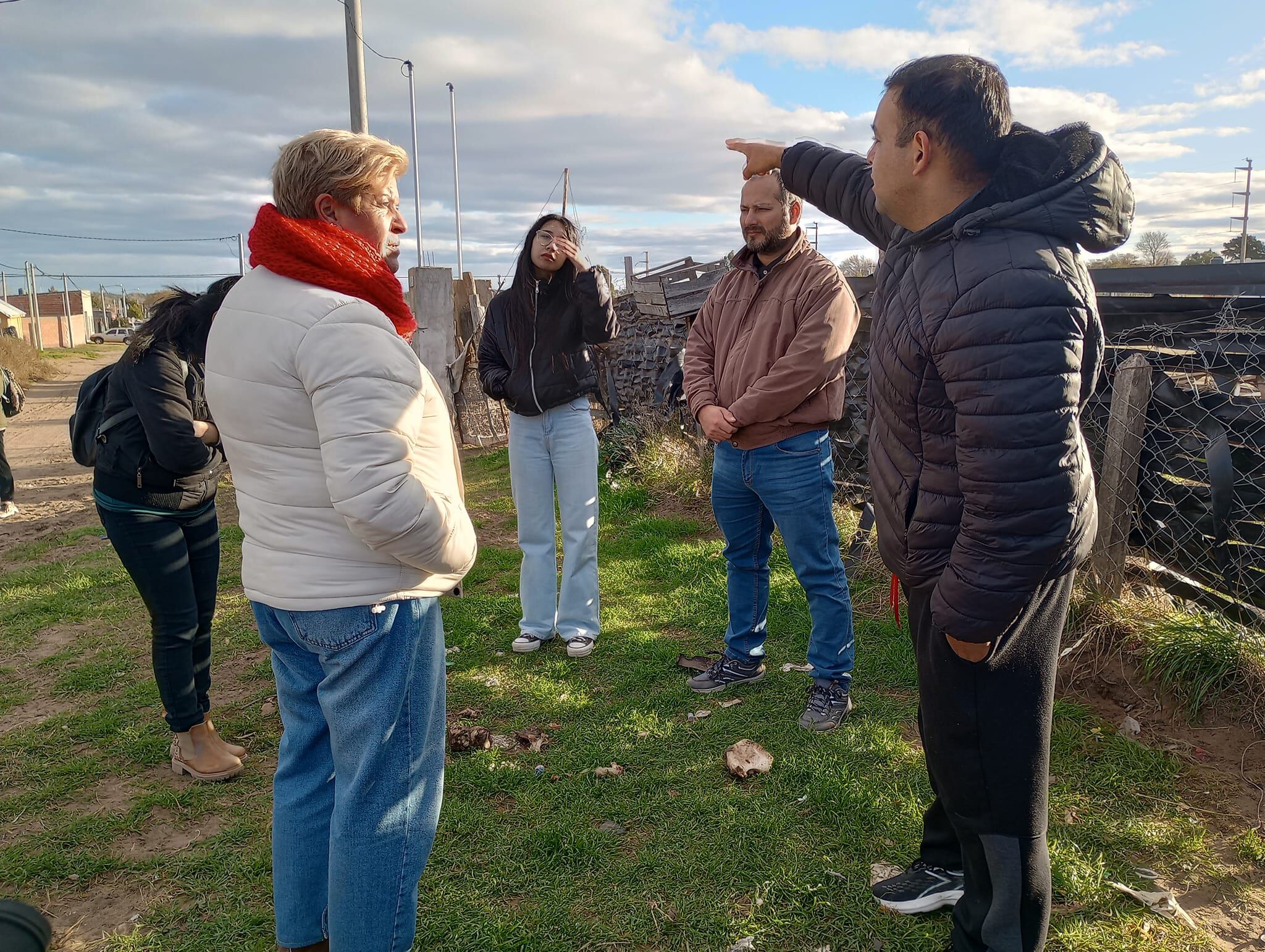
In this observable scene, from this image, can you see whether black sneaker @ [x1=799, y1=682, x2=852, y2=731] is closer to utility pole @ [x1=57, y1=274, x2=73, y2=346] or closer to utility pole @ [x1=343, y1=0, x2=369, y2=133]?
→ utility pole @ [x1=343, y1=0, x2=369, y2=133]

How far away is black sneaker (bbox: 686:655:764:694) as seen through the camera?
397 cm

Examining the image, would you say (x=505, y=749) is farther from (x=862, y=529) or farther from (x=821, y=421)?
(x=862, y=529)

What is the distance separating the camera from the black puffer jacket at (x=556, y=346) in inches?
170

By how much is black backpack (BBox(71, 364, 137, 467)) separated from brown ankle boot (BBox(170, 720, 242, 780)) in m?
1.16

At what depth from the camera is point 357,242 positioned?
73.5 inches

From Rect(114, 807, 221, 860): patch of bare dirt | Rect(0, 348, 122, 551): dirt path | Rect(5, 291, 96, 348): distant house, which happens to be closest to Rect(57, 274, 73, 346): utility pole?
Rect(5, 291, 96, 348): distant house

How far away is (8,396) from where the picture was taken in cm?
889

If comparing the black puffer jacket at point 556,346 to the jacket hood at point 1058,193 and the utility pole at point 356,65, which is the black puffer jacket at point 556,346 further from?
the utility pole at point 356,65

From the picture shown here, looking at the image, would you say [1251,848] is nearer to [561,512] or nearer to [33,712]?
[561,512]

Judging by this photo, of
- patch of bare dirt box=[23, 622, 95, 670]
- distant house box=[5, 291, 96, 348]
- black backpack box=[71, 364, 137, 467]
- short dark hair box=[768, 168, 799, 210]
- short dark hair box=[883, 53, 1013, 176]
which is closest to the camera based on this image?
short dark hair box=[883, 53, 1013, 176]

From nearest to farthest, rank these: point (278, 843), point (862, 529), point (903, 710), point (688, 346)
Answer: point (278, 843) < point (903, 710) < point (688, 346) < point (862, 529)

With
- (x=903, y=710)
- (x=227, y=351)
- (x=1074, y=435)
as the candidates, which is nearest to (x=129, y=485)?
(x=227, y=351)

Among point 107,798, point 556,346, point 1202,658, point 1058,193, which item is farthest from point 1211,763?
point 107,798

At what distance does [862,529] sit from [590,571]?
1893 millimetres
